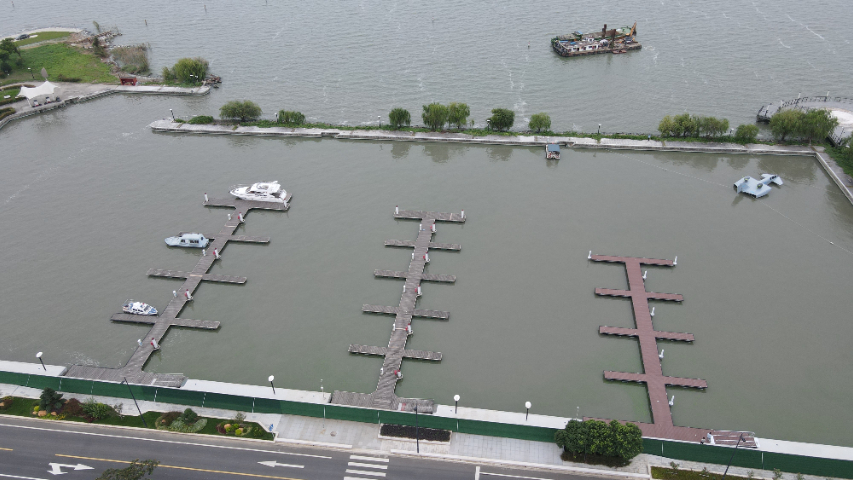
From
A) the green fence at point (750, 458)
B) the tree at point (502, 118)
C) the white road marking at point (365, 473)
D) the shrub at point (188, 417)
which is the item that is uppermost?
the tree at point (502, 118)

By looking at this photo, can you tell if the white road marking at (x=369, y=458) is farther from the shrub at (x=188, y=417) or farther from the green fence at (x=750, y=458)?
the green fence at (x=750, y=458)

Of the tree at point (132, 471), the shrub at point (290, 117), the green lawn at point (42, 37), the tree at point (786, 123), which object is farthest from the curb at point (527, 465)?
the green lawn at point (42, 37)

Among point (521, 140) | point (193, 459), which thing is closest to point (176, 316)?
point (193, 459)

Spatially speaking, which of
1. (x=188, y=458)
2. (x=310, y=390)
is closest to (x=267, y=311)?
(x=310, y=390)

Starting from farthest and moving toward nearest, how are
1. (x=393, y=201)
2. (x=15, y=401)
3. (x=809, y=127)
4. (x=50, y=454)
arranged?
(x=809, y=127)
(x=393, y=201)
(x=15, y=401)
(x=50, y=454)

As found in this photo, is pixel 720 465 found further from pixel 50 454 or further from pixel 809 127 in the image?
pixel 809 127

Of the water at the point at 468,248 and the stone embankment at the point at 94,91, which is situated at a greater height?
the stone embankment at the point at 94,91
